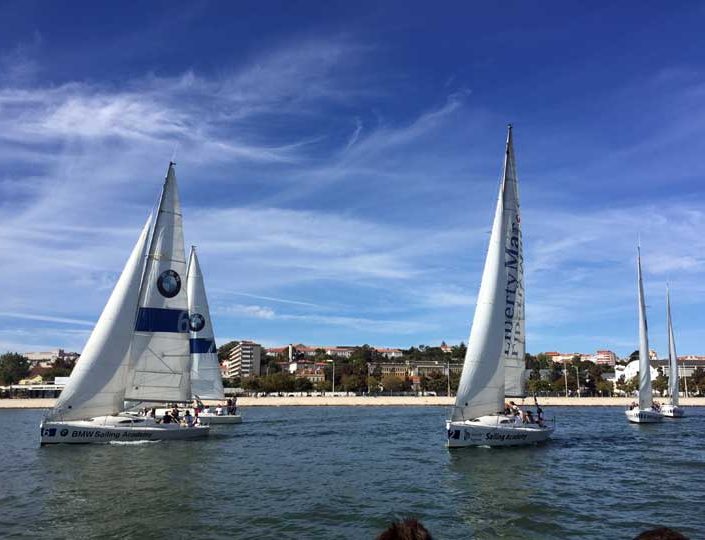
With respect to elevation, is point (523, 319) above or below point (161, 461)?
above

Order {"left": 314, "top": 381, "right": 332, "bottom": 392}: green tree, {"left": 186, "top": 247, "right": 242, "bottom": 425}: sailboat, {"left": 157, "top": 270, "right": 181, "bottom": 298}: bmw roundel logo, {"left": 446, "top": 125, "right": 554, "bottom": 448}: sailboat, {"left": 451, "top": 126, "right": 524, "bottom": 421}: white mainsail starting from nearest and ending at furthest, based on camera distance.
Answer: {"left": 446, "top": 125, "right": 554, "bottom": 448}: sailboat, {"left": 451, "top": 126, "right": 524, "bottom": 421}: white mainsail, {"left": 157, "top": 270, "right": 181, "bottom": 298}: bmw roundel logo, {"left": 186, "top": 247, "right": 242, "bottom": 425}: sailboat, {"left": 314, "top": 381, "right": 332, "bottom": 392}: green tree

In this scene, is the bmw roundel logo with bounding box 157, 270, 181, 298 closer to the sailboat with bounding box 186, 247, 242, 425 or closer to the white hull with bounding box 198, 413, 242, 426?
the sailboat with bounding box 186, 247, 242, 425

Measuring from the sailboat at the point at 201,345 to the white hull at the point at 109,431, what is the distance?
17.2 m

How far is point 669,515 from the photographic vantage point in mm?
19766

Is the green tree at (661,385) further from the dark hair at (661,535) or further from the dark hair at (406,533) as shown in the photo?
the dark hair at (406,533)

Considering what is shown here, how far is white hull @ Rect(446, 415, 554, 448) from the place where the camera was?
3431 cm

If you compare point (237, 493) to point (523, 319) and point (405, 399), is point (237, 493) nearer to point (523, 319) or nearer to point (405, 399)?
point (523, 319)

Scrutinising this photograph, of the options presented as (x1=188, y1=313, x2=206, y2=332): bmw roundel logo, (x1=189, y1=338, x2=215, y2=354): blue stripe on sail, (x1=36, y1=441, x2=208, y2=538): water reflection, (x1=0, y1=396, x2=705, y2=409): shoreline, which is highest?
(x1=188, y1=313, x2=206, y2=332): bmw roundel logo

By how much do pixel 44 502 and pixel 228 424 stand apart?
37906 mm

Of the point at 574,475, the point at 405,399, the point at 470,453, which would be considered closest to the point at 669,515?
the point at 574,475

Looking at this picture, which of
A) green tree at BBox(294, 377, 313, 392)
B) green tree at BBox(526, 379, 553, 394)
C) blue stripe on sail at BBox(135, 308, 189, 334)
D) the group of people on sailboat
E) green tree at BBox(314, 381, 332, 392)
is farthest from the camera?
green tree at BBox(314, 381, 332, 392)

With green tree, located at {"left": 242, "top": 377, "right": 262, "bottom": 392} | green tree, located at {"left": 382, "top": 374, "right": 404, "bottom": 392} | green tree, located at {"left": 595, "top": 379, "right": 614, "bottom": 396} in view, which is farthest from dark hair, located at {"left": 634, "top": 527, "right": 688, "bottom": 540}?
green tree, located at {"left": 382, "top": 374, "right": 404, "bottom": 392}

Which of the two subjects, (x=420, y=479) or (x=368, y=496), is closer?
(x=368, y=496)

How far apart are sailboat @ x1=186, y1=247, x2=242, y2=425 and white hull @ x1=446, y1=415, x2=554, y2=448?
3019 cm
